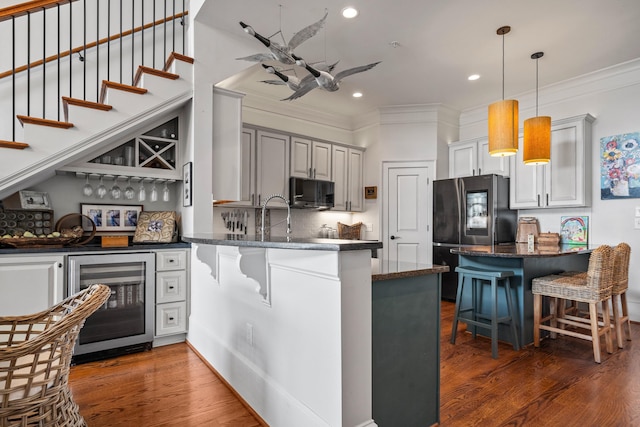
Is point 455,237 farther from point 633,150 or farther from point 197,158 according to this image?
point 197,158

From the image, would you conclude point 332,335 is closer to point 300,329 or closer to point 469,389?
point 300,329

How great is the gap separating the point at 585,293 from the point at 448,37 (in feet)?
8.63

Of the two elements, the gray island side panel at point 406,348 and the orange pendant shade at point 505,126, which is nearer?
the gray island side panel at point 406,348

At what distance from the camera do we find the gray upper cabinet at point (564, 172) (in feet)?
13.5

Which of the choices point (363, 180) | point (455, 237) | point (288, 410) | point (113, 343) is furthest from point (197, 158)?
point (455, 237)

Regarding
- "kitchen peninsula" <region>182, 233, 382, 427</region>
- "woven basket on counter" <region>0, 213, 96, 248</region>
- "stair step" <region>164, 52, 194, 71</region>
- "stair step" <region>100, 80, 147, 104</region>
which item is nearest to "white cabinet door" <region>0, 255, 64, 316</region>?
"woven basket on counter" <region>0, 213, 96, 248</region>

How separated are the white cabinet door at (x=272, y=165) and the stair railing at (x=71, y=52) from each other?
145 centimetres

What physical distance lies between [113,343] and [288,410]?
1.89 meters

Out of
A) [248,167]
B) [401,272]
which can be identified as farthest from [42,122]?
[401,272]

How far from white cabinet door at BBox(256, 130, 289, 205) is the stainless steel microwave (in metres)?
0.12

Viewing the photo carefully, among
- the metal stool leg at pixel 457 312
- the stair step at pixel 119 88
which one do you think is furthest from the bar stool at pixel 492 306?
the stair step at pixel 119 88

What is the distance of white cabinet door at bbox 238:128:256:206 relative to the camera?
4366 millimetres

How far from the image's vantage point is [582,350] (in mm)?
2975

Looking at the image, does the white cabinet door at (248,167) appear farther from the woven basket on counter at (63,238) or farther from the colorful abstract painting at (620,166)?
the colorful abstract painting at (620,166)
